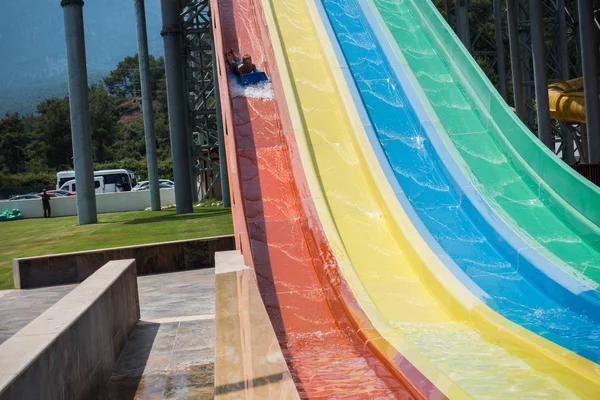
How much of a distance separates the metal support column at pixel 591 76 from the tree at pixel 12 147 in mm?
66808

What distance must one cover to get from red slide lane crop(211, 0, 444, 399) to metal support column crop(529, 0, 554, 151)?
26.5 feet

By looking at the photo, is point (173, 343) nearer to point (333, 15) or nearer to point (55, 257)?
point (55, 257)

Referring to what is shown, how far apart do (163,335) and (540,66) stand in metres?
13.1

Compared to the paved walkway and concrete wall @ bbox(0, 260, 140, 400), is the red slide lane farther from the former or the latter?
concrete wall @ bbox(0, 260, 140, 400)

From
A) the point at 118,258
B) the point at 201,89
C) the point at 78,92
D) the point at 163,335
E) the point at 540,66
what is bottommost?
the point at 163,335

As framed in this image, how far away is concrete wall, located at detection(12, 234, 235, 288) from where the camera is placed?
10805 millimetres

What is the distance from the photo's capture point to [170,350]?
245 inches

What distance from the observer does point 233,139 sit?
881 centimetres

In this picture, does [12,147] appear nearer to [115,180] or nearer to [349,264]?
[115,180]

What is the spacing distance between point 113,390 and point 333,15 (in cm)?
885

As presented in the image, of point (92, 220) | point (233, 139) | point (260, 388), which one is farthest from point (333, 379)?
point (92, 220)

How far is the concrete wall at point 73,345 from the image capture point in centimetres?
338

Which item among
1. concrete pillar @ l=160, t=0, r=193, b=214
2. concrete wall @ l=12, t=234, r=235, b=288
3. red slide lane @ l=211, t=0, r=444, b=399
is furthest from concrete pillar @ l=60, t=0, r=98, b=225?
Answer: red slide lane @ l=211, t=0, r=444, b=399

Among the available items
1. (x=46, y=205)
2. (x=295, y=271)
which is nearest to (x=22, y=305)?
(x=295, y=271)
